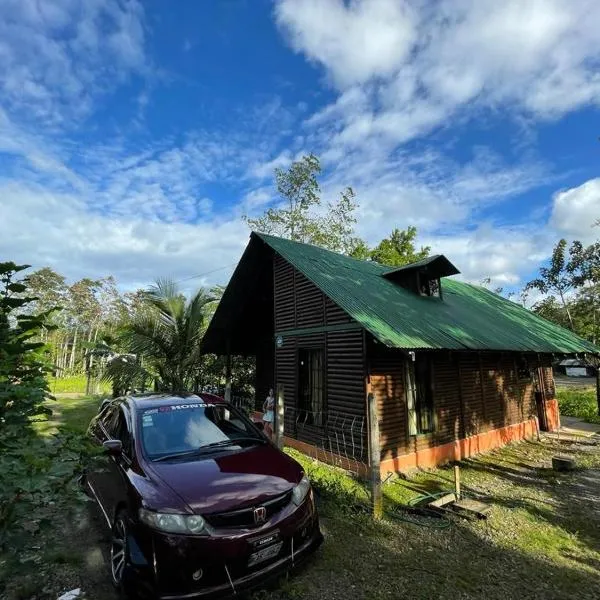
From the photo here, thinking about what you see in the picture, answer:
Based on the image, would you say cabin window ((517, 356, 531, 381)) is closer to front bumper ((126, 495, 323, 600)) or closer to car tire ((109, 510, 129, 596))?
front bumper ((126, 495, 323, 600))

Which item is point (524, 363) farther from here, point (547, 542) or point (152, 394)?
point (152, 394)

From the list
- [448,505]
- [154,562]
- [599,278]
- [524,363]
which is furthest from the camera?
[599,278]

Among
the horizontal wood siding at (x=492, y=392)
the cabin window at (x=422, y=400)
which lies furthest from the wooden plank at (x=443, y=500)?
the horizontal wood siding at (x=492, y=392)

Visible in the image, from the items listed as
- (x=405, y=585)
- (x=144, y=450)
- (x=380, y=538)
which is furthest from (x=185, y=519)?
(x=380, y=538)

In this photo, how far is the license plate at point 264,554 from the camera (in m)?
3.56

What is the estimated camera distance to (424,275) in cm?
1241

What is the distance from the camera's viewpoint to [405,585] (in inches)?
169

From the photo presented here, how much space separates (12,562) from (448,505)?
20.4 feet

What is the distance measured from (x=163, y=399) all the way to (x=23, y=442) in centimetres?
294

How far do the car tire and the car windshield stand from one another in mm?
645

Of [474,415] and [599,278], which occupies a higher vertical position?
[599,278]

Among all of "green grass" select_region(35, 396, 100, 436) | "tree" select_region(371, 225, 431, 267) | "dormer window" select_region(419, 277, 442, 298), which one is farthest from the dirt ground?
"tree" select_region(371, 225, 431, 267)

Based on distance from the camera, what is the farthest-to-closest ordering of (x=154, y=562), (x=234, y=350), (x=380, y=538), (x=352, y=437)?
(x=234, y=350) < (x=352, y=437) < (x=380, y=538) < (x=154, y=562)

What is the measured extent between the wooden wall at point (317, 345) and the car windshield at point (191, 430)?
365cm
